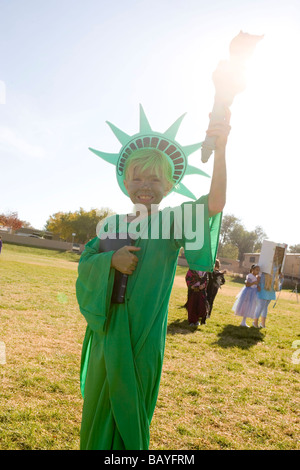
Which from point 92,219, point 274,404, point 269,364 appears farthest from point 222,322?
point 92,219

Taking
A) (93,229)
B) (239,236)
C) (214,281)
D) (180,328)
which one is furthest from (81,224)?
(180,328)

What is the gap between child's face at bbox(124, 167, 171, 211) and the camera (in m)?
2.17

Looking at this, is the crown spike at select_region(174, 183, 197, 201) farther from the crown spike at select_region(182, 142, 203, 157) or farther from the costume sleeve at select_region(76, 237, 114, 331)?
the costume sleeve at select_region(76, 237, 114, 331)

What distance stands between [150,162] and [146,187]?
17 centimetres

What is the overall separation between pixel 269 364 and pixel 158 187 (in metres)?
5.55

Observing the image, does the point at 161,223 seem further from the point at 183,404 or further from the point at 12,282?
the point at 12,282

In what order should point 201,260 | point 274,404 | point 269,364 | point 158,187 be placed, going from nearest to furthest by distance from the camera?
point 201,260, point 158,187, point 274,404, point 269,364

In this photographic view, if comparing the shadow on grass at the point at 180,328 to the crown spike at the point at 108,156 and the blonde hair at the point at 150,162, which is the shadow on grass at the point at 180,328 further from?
the blonde hair at the point at 150,162

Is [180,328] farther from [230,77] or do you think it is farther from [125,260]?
[230,77]

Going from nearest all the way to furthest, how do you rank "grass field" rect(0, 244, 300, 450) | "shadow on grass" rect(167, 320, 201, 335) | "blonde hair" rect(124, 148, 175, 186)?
"blonde hair" rect(124, 148, 175, 186), "grass field" rect(0, 244, 300, 450), "shadow on grass" rect(167, 320, 201, 335)

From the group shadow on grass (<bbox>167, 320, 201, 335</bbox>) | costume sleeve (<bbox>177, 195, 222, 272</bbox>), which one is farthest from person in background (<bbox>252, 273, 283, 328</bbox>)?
costume sleeve (<bbox>177, 195, 222, 272</bbox>)

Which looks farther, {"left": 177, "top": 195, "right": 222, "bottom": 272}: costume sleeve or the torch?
{"left": 177, "top": 195, "right": 222, "bottom": 272}: costume sleeve

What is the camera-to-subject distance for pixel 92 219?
6253 cm

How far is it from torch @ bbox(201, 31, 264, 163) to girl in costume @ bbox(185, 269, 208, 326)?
785 centimetres
